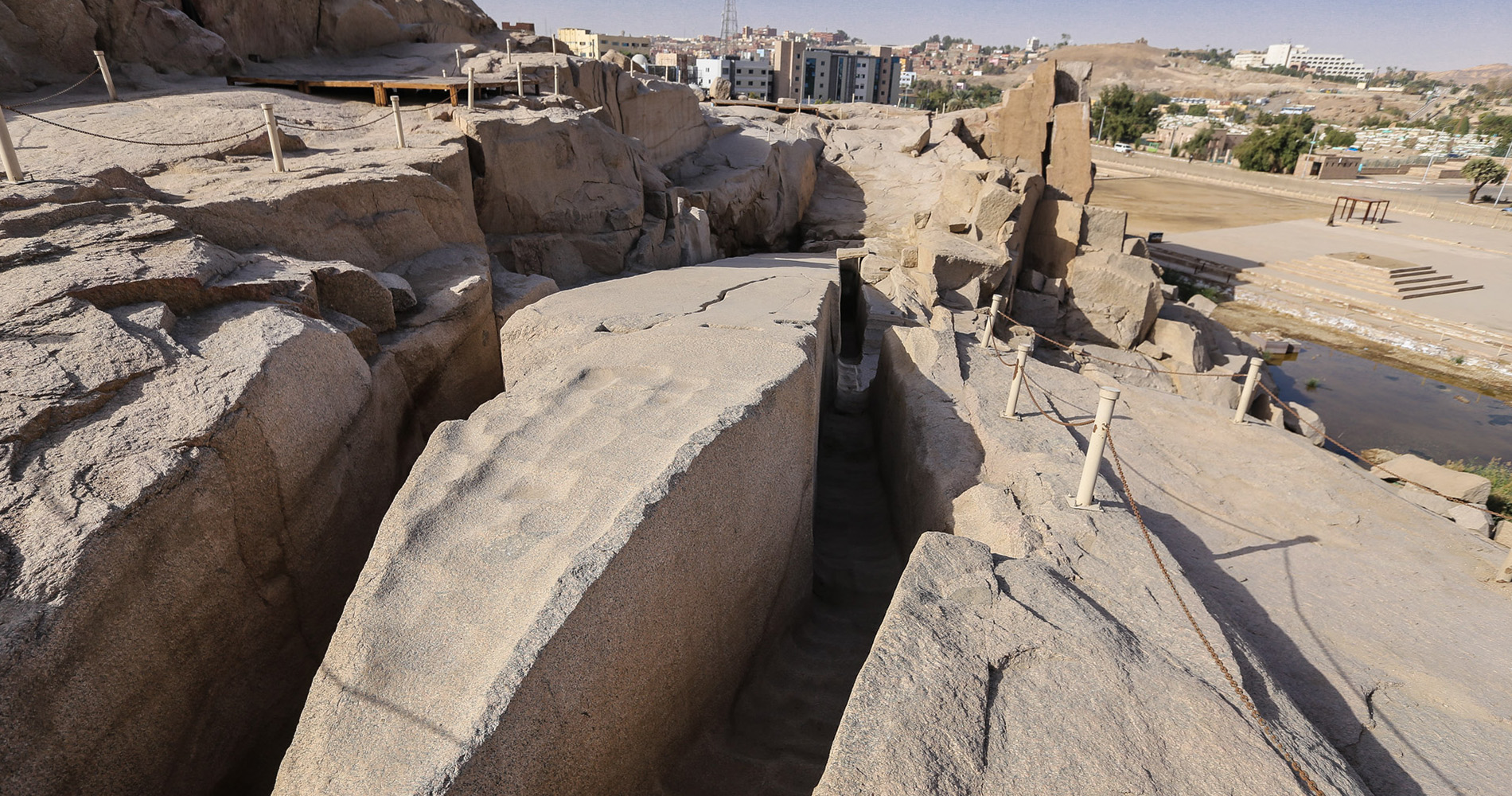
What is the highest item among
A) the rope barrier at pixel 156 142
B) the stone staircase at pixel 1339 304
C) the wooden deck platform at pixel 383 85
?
the wooden deck platform at pixel 383 85

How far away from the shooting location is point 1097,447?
11.4ft

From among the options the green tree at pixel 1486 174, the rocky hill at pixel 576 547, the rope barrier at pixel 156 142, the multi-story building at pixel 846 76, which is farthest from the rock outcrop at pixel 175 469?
the multi-story building at pixel 846 76

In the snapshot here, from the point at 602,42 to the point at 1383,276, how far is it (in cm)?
6828

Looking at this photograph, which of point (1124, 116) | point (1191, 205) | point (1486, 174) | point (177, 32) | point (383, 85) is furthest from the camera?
point (1124, 116)

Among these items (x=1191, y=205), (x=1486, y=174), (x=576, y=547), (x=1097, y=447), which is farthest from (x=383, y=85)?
(x=1486, y=174)

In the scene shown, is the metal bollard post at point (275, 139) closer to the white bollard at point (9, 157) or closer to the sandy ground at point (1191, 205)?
the white bollard at point (9, 157)

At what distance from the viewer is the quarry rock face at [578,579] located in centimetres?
200

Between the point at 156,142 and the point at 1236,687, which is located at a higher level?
the point at 156,142

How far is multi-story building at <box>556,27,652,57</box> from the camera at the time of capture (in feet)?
169

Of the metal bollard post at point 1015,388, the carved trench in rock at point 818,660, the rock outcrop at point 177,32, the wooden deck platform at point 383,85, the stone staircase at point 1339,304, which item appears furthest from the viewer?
the stone staircase at point 1339,304

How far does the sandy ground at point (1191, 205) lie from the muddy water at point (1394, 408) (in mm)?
10271

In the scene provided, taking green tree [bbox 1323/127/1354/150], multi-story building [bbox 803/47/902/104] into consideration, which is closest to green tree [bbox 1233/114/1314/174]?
green tree [bbox 1323/127/1354/150]

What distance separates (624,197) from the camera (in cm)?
881

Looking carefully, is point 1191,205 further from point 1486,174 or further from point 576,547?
point 576,547
